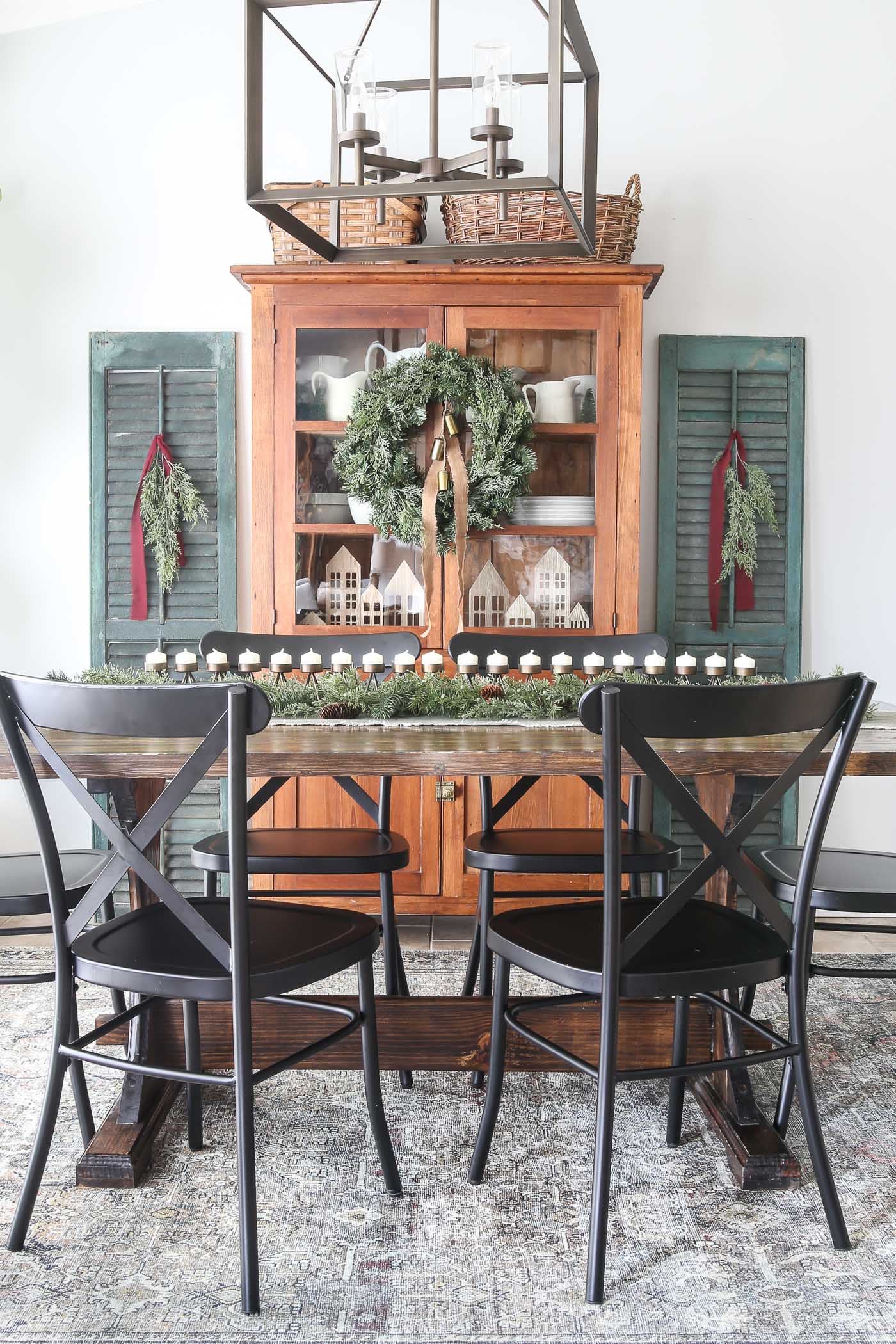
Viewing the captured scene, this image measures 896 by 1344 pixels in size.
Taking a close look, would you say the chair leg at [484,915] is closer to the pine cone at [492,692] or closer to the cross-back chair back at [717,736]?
the pine cone at [492,692]

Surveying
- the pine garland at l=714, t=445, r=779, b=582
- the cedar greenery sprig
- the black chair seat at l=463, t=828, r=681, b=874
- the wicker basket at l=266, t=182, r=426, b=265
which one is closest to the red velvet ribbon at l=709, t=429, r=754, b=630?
the pine garland at l=714, t=445, r=779, b=582

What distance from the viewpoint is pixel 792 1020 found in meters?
1.56

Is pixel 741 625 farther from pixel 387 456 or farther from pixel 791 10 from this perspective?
pixel 791 10

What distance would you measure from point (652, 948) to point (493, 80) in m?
1.38

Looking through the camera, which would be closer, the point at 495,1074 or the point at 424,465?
the point at 495,1074

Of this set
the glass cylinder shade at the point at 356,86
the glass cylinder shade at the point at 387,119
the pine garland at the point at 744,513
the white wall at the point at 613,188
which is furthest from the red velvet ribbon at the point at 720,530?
the glass cylinder shade at the point at 356,86

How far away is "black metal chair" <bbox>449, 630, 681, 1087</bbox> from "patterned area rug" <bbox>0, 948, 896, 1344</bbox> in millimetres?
312

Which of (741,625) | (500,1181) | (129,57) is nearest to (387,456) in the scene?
(741,625)

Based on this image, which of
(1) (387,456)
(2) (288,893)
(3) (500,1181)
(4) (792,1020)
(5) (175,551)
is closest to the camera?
(4) (792,1020)

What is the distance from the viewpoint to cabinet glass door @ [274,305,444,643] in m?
3.07

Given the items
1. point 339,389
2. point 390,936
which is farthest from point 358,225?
point 390,936

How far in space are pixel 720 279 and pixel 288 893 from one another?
2405 millimetres

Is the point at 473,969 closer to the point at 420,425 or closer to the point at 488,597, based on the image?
the point at 488,597

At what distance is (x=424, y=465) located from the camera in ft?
10.2
